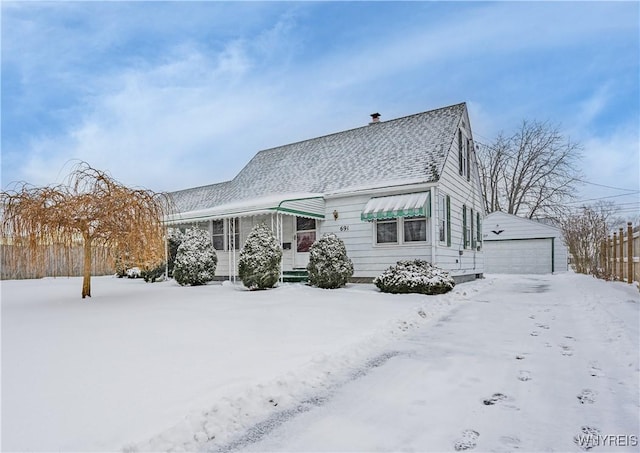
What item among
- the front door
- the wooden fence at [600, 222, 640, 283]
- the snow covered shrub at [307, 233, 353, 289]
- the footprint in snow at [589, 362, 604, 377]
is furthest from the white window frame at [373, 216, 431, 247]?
the footprint in snow at [589, 362, 604, 377]

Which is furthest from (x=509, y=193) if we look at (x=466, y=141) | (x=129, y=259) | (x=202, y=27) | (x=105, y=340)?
(x=105, y=340)

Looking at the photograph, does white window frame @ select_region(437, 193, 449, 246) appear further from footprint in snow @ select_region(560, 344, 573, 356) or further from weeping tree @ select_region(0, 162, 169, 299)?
weeping tree @ select_region(0, 162, 169, 299)

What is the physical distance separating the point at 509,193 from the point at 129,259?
3113cm

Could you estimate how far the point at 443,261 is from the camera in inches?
488

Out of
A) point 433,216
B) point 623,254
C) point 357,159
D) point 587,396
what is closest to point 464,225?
point 433,216

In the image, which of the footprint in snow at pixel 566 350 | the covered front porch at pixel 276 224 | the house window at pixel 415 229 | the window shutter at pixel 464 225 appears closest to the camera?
the footprint in snow at pixel 566 350

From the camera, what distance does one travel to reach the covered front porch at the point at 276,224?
12.8 meters

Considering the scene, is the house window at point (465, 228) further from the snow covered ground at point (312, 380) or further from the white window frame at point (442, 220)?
the snow covered ground at point (312, 380)

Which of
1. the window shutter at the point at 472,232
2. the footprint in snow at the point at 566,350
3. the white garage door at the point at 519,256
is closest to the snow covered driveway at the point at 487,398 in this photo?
the footprint in snow at the point at 566,350

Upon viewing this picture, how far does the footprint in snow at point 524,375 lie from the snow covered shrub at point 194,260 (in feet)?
34.1

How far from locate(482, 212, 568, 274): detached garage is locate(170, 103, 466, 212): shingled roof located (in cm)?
1082

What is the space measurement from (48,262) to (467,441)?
12219 mm

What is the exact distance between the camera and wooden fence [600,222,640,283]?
1165 cm

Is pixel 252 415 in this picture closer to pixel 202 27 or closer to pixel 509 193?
pixel 202 27
